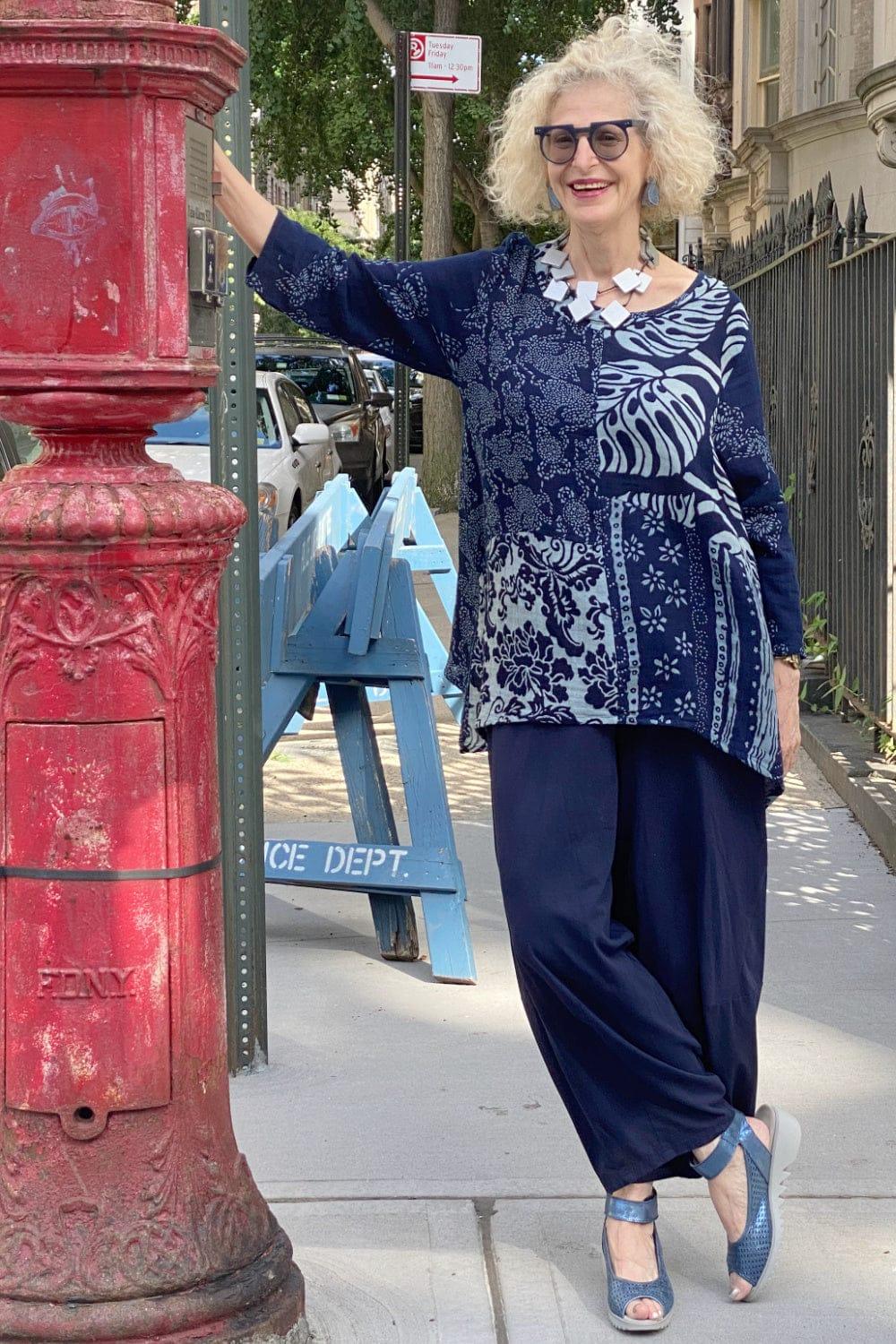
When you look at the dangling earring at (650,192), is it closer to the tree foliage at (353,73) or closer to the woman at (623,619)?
the woman at (623,619)

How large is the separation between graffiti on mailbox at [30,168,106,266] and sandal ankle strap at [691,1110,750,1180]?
5.88 feet

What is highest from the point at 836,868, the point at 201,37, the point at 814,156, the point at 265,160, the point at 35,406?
the point at 265,160

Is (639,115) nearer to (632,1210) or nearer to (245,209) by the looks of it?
(245,209)

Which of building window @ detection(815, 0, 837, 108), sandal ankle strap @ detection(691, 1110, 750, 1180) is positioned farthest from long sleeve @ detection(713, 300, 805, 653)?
building window @ detection(815, 0, 837, 108)

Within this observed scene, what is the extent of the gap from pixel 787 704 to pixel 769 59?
24386 mm

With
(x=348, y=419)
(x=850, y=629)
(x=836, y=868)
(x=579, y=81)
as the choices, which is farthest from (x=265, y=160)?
(x=579, y=81)

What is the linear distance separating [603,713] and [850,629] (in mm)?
5466

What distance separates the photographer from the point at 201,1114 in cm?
271

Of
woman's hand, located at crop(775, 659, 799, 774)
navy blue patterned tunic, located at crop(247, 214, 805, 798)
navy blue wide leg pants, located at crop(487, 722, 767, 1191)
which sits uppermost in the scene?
navy blue patterned tunic, located at crop(247, 214, 805, 798)

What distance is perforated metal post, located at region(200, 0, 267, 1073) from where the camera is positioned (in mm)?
3969

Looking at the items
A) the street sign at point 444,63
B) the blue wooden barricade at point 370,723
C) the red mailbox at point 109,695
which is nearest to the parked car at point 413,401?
the street sign at point 444,63

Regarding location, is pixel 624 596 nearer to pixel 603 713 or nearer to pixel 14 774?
pixel 603 713

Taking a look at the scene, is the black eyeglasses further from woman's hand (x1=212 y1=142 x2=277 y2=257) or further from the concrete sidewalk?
the concrete sidewalk

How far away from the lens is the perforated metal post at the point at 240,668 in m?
3.97
